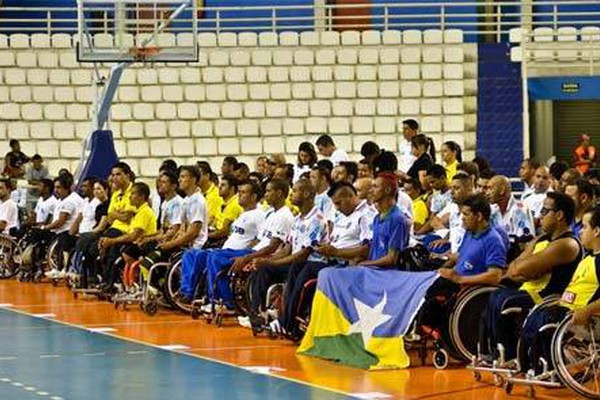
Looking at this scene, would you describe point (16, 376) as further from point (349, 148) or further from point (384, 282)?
point (349, 148)

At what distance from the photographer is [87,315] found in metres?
14.3

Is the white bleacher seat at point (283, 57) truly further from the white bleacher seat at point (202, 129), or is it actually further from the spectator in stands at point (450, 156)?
the spectator in stands at point (450, 156)

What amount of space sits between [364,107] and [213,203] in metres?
11.0

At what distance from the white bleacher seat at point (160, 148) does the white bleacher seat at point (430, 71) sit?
4.20 meters

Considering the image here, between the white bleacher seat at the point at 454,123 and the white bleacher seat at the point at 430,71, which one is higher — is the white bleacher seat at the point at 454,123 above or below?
below

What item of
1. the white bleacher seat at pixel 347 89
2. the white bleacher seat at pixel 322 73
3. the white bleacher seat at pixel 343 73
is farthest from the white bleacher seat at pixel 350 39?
the white bleacher seat at pixel 347 89

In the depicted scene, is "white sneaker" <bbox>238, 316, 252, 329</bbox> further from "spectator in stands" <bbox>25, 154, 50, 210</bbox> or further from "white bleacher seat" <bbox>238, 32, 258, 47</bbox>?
"white bleacher seat" <bbox>238, 32, 258, 47</bbox>

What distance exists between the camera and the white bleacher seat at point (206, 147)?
85.3 feet

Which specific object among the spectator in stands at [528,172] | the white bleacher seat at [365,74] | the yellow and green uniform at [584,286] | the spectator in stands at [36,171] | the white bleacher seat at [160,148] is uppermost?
the white bleacher seat at [365,74]

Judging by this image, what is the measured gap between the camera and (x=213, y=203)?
616 inches

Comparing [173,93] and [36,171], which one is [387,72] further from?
[36,171]

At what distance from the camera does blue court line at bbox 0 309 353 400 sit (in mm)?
9703

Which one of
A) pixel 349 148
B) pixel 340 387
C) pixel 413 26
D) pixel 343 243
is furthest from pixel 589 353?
pixel 413 26

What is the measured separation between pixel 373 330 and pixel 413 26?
17.3 metres
